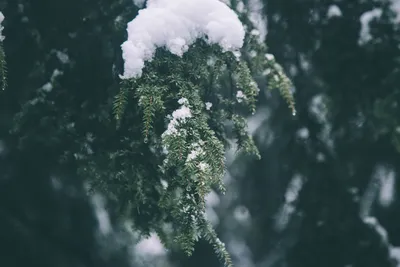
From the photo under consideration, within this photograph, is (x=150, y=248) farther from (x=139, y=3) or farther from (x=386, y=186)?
(x=139, y=3)

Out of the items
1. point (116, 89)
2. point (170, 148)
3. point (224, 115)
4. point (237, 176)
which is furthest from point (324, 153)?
point (170, 148)

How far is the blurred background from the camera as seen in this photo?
1720 millimetres

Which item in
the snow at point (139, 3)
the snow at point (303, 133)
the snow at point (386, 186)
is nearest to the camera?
the snow at point (139, 3)

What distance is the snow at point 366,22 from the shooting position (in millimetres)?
1984

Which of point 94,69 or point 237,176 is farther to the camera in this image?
point 237,176

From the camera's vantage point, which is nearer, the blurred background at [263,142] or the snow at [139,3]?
the snow at [139,3]

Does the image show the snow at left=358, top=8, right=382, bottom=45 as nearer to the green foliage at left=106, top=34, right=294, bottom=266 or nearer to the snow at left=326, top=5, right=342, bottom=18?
the snow at left=326, top=5, right=342, bottom=18

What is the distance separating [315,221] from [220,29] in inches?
60.9

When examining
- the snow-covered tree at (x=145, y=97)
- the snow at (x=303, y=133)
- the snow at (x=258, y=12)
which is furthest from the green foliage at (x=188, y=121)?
the snow at (x=303, y=133)

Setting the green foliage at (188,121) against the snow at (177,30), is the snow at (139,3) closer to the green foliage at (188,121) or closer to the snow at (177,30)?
the snow at (177,30)

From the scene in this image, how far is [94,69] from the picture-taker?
1740 mm

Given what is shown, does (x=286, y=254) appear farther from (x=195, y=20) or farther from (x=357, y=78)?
(x=195, y=20)

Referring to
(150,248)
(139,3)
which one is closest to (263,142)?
(150,248)

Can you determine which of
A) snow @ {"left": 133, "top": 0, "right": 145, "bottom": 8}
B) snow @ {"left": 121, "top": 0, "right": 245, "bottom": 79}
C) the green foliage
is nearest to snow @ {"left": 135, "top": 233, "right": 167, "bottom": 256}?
the green foliage
